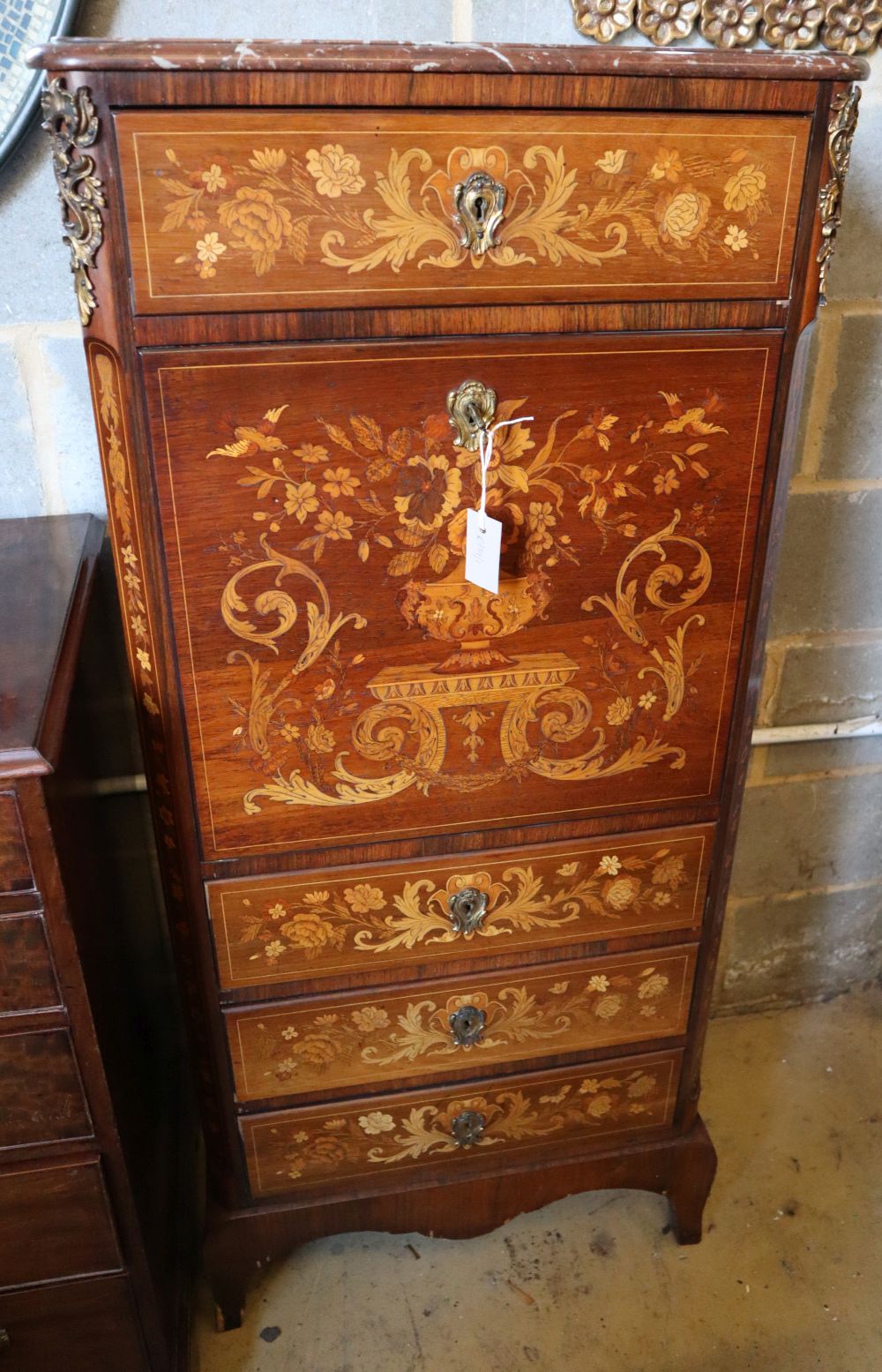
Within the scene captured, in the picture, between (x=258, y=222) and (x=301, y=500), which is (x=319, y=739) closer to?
(x=301, y=500)

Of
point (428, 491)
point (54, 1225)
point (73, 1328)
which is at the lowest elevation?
point (73, 1328)

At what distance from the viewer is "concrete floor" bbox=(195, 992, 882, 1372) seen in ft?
4.41

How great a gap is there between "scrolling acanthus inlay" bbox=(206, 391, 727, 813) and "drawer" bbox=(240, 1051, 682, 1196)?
0.44m

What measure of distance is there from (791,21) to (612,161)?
65 centimetres

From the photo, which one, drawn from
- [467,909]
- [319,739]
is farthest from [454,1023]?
[319,739]

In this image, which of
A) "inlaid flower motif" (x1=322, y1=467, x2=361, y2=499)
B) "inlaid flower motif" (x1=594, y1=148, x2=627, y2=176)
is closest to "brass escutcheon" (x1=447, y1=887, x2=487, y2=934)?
"inlaid flower motif" (x1=322, y1=467, x2=361, y2=499)

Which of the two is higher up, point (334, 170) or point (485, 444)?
point (334, 170)

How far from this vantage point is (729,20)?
1240 millimetres

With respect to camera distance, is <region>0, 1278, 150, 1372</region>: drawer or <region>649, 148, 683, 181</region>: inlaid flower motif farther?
<region>0, 1278, 150, 1372</region>: drawer

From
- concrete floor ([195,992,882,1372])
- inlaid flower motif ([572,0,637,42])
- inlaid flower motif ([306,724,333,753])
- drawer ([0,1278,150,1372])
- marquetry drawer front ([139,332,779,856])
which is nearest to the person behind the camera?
marquetry drawer front ([139,332,779,856])

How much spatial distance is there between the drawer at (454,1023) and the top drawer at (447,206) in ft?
2.49

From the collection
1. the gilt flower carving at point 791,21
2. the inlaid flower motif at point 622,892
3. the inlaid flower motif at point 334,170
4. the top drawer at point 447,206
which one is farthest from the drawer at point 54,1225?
the gilt flower carving at point 791,21

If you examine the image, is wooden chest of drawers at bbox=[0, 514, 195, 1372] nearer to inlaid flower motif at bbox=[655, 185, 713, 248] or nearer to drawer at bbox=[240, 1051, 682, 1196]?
drawer at bbox=[240, 1051, 682, 1196]

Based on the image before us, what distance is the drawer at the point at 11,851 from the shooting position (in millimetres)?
841
